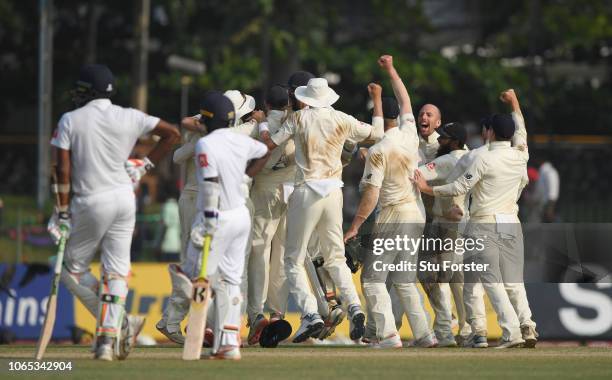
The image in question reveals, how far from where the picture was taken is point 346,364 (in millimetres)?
14086

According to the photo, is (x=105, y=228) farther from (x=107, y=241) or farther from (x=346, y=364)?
(x=346, y=364)

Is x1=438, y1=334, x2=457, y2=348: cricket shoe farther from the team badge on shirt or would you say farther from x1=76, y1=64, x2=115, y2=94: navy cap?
x1=76, y1=64, x2=115, y2=94: navy cap

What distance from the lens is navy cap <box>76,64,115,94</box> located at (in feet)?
45.3

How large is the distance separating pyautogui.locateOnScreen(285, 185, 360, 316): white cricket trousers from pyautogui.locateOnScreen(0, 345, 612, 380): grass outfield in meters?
0.57

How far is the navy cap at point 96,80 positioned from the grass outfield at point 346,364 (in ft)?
7.83

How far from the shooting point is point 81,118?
13648mm

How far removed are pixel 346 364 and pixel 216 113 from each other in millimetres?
2507

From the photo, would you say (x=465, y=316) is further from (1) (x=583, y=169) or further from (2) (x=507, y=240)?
(1) (x=583, y=169)

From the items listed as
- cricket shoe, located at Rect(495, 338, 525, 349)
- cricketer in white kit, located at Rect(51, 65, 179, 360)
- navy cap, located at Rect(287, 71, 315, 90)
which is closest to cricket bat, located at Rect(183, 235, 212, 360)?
cricketer in white kit, located at Rect(51, 65, 179, 360)

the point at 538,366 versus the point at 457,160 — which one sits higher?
the point at 457,160

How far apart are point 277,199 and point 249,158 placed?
2868mm

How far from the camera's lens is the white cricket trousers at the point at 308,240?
1606 cm

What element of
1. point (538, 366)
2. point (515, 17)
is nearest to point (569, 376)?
point (538, 366)

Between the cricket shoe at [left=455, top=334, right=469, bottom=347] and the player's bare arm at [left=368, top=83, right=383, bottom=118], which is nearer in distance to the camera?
the player's bare arm at [left=368, top=83, right=383, bottom=118]
